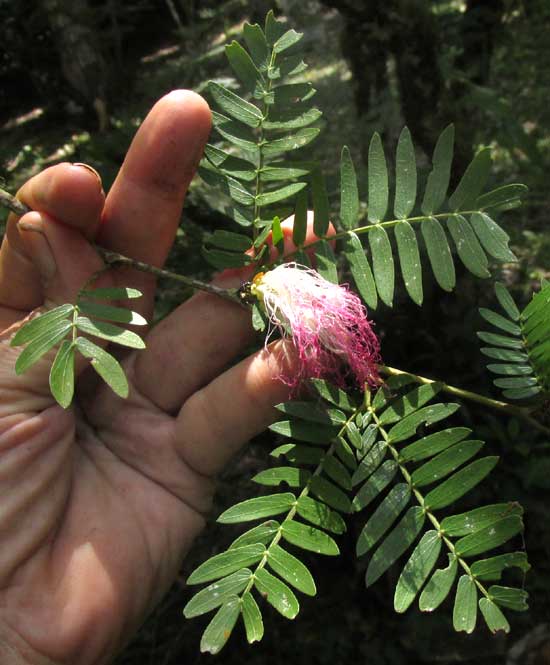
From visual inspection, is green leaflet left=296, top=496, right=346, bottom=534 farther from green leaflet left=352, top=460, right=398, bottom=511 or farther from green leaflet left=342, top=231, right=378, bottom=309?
green leaflet left=342, top=231, right=378, bottom=309

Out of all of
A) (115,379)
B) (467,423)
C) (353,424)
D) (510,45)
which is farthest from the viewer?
(510,45)

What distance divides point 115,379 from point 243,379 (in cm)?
42

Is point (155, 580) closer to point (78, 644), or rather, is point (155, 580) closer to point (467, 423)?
point (78, 644)

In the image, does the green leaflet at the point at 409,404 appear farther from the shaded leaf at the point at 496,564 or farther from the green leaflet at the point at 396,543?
the shaded leaf at the point at 496,564

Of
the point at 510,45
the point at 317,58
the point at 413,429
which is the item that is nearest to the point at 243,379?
the point at 413,429

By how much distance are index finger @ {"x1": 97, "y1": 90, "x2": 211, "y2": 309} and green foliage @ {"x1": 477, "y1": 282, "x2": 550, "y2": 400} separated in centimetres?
84

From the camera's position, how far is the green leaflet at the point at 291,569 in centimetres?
127

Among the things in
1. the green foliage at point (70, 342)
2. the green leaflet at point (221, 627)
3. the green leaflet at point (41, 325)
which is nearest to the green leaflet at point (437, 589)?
the green leaflet at point (221, 627)

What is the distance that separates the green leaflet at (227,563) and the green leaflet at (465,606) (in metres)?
0.40

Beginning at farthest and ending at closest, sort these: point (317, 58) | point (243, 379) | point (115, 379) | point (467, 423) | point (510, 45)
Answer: point (317, 58), point (510, 45), point (467, 423), point (243, 379), point (115, 379)

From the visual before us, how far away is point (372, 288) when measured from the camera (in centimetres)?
156

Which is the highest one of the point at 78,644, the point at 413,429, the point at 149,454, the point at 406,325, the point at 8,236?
the point at 8,236

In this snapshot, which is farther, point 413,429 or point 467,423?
point 467,423

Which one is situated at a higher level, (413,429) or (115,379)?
(115,379)
